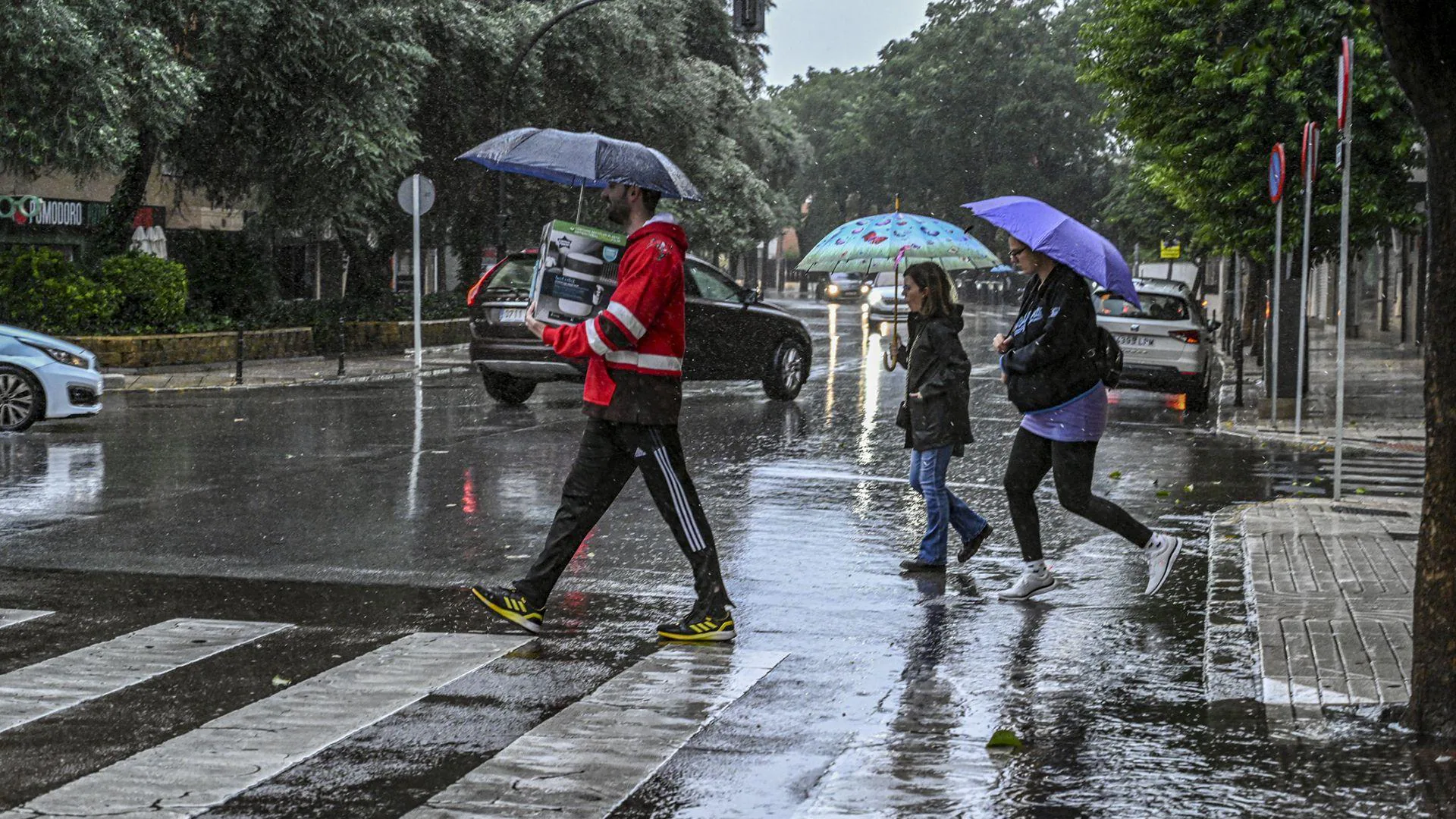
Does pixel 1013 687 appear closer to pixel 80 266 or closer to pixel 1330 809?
pixel 1330 809

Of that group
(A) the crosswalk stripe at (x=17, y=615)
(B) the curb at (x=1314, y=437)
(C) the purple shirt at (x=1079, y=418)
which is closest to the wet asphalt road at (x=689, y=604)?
(A) the crosswalk stripe at (x=17, y=615)

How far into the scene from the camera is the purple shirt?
320 inches

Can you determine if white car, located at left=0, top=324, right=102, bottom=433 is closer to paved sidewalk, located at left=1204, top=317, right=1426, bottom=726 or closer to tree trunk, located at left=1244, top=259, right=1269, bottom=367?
paved sidewalk, located at left=1204, top=317, right=1426, bottom=726

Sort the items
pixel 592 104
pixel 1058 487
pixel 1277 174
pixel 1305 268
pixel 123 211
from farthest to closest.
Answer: pixel 592 104 → pixel 123 211 → pixel 1277 174 → pixel 1305 268 → pixel 1058 487

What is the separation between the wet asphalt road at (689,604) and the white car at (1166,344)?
220 inches

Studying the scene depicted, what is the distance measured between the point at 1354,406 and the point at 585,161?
16375mm

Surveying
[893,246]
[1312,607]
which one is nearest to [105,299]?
[893,246]

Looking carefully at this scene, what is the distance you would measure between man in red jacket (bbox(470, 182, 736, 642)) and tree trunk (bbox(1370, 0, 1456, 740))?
2839 mm

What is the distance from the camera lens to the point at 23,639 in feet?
23.3

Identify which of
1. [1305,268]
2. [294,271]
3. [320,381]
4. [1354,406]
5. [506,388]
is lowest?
[1354,406]

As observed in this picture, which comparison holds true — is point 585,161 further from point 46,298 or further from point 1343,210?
point 46,298

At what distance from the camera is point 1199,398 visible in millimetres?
21422

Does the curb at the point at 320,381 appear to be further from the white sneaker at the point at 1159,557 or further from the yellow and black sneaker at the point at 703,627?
the white sneaker at the point at 1159,557

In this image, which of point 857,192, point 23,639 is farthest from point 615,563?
point 857,192
